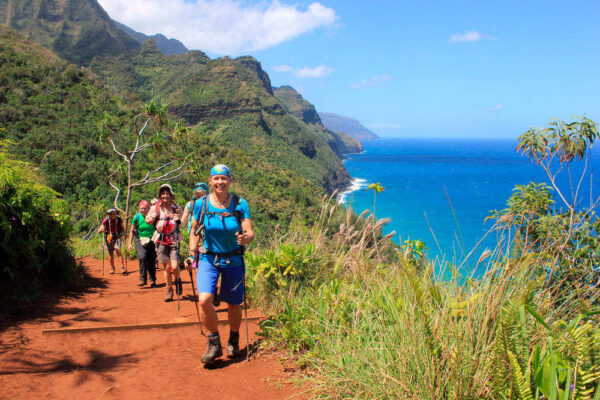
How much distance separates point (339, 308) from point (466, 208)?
295ft

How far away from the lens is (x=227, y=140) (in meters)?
90.6

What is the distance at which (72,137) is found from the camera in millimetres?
33750

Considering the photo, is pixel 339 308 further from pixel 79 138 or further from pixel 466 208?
pixel 466 208

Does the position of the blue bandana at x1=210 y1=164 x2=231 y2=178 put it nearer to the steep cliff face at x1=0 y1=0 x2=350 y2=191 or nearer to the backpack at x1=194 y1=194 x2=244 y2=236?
the backpack at x1=194 y1=194 x2=244 y2=236

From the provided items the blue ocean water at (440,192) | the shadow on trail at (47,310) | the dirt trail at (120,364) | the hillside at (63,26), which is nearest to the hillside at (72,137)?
the blue ocean water at (440,192)

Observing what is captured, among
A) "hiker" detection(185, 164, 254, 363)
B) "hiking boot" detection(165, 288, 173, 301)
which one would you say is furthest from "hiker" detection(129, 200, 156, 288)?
"hiker" detection(185, 164, 254, 363)

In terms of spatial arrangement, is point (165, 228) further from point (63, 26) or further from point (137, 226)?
point (63, 26)

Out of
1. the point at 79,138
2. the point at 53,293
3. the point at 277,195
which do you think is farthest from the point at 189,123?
the point at 53,293

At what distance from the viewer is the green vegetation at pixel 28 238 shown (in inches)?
171

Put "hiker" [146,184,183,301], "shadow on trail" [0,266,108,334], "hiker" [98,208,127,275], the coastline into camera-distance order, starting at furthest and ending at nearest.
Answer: the coastline
"hiker" [98,208,127,275]
"hiker" [146,184,183,301]
"shadow on trail" [0,266,108,334]

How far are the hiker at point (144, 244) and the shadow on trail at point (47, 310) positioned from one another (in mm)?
868

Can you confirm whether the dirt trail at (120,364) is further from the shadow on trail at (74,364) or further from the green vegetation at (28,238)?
the green vegetation at (28,238)

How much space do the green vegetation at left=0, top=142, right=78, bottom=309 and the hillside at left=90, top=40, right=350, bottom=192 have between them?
7875cm

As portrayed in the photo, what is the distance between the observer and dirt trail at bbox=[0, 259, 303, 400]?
9.66 ft
